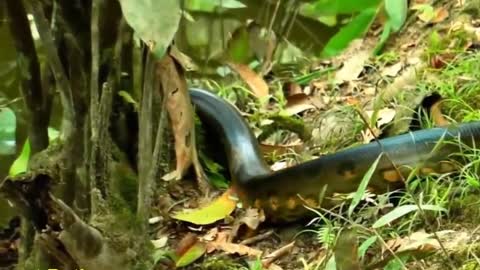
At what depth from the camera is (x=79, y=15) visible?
69.2 inches

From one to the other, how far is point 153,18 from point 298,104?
2125 mm

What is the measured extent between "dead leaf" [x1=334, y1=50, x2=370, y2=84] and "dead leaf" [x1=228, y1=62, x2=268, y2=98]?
28cm

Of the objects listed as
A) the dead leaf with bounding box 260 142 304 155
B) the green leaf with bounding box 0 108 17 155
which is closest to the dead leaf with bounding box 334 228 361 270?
the green leaf with bounding box 0 108 17 155

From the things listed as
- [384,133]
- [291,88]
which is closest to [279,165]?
[384,133]

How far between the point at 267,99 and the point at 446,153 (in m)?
1.16

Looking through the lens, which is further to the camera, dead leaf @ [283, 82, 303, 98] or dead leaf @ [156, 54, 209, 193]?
dead leaf @ [283, 82, 303, 98]

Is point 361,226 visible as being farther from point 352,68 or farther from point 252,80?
point 352,68

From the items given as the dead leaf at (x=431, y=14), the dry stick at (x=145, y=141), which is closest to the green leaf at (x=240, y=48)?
the dead leaf at (x=431, y=14)

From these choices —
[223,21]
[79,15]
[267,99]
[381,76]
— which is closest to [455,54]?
[381,76]

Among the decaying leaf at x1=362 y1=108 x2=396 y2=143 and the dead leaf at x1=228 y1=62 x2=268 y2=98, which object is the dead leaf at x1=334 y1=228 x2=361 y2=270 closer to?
the decaying leaf at x1=362 y1=108 x2=396 y2=143

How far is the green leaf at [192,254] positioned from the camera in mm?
1996

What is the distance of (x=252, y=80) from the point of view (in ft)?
11.1

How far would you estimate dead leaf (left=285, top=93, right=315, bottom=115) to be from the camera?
10.4 ft

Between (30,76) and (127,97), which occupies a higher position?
(30,76)
